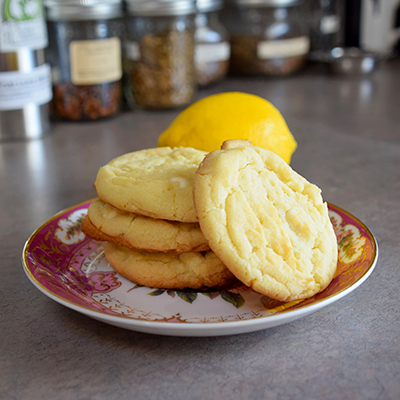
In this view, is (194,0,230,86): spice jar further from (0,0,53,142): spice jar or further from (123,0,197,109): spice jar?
(0,0,53,142): spice jar

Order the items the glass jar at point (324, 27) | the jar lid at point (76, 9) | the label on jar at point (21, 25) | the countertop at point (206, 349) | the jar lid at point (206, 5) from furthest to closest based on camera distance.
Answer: the glass jar at point (324, 27) → the jar lid at point (206, 5) → the jar lid at point (76, 9) → the label on jar at point (21, 25) → the countertop at point (206, 349)

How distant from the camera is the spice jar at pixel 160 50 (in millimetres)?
1485

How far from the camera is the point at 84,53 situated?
56.4 inches

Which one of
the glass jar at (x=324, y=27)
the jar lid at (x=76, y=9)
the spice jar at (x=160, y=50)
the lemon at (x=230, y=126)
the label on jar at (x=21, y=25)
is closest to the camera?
the lemon at (x=230, y=126)

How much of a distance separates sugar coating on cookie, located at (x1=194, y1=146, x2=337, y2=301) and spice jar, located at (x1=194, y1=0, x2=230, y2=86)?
1.25 meters

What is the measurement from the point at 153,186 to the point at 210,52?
1.29 metres

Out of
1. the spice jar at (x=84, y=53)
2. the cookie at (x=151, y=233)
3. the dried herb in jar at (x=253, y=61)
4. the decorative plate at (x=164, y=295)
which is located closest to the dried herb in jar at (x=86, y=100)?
the spice jar at (x=84, y=53)

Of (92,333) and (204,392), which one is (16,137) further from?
(204,392)

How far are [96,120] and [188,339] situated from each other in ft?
3.70

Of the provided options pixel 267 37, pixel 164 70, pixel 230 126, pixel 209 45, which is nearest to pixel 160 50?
pixel 164 70

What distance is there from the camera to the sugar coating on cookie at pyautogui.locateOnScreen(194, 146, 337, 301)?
1.76 feet

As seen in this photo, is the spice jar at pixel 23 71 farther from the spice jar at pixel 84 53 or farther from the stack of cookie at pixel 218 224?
the stack of cookie at pixel 218 224

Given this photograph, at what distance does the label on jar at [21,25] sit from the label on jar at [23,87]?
6 centimetres

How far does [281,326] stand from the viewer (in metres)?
0.59
